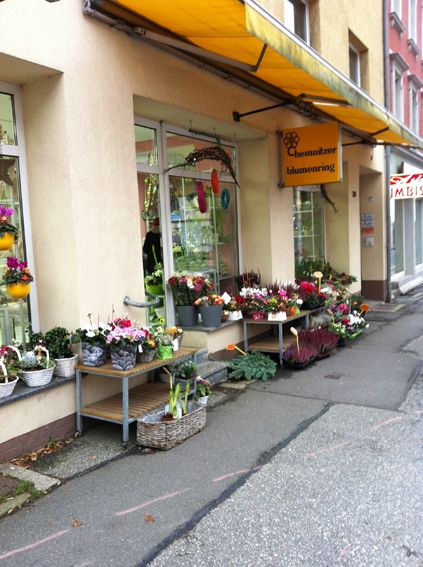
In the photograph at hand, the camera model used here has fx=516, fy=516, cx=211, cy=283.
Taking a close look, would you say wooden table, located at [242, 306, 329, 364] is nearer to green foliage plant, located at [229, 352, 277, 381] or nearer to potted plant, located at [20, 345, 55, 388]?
green foliage plant, located at [229, 352, 277, 381]

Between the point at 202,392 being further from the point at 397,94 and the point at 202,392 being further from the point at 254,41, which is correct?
the point at 397,94

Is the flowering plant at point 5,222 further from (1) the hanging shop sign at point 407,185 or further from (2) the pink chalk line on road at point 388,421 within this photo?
(1) the hanging shop sign at point 407,185

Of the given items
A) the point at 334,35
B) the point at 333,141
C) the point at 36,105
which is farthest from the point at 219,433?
the point at 334,35

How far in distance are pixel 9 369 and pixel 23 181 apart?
1658 millimetres

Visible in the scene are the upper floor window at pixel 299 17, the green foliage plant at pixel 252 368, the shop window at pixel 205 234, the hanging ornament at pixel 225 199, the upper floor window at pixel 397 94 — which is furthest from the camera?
the upper floor window at pixel 397 94

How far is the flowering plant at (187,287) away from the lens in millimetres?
6145

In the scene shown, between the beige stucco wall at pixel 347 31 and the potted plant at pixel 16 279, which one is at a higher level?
the beige stucco wall at pixel 347 31

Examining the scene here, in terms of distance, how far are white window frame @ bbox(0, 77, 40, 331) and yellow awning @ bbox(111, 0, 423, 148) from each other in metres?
1.22

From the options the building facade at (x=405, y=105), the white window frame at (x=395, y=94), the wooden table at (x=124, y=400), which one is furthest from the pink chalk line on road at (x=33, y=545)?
the white window frame at (x=395, y=94)

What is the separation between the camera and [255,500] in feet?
10.7

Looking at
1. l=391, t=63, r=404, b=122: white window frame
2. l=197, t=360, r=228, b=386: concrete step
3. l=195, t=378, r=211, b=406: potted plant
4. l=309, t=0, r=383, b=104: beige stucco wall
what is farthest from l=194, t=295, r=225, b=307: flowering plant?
l=391, t=63, r=404, b=122: white window frame

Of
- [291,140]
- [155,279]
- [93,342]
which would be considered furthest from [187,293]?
[291,140]

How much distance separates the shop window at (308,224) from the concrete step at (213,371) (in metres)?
4.31

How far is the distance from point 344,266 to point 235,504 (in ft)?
28.0
